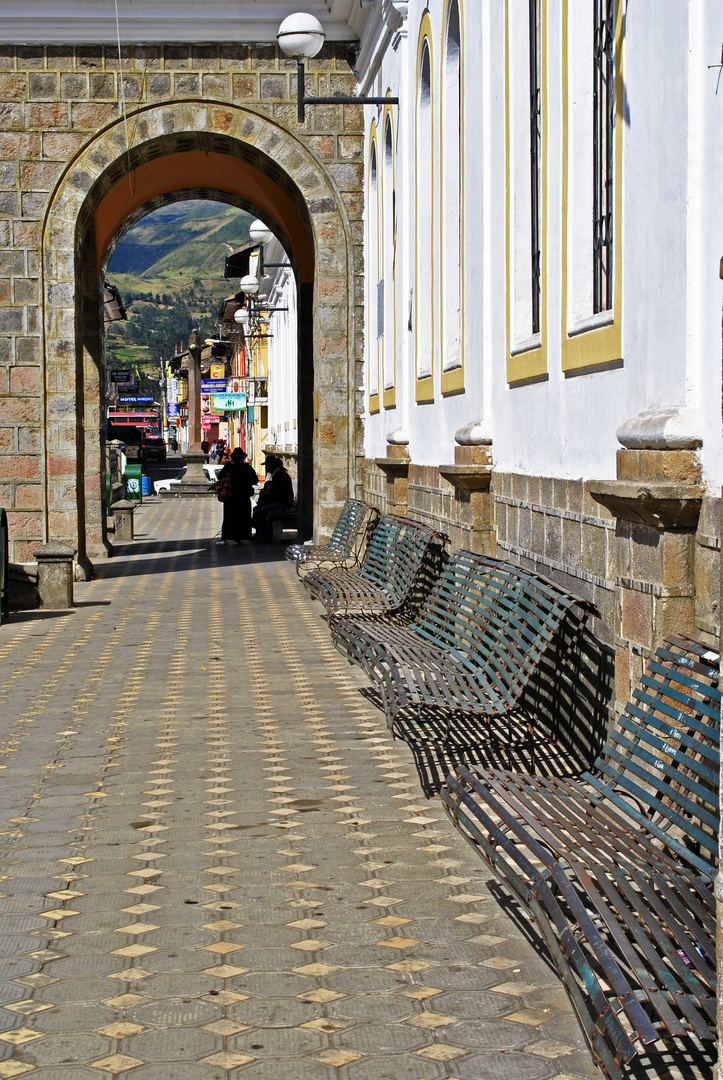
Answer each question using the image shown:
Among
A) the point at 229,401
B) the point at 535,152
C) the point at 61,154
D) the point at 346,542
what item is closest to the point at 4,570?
the point at 346,542

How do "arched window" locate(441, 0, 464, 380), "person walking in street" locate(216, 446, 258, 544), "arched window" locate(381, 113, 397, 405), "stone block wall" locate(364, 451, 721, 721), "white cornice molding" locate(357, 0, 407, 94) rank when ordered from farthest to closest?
"person walking in street" locate(216, 446, 258, 544)
"arched window" locate(381, 113, 397, 405)
"white cornice molding" locate(357, 0, 407, 94)
"arched window" locate(441, 0, 464, 380)
"stone block wall" locate(364, 451, 721, 721)

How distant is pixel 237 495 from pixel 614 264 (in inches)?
620

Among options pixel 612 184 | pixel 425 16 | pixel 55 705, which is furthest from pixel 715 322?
pixel 425 16

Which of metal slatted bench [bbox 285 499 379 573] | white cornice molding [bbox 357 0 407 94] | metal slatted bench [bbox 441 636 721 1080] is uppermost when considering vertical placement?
white cornice molding [bbox 357 0 407 94]

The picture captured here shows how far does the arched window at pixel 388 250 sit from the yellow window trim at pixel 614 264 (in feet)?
25.0

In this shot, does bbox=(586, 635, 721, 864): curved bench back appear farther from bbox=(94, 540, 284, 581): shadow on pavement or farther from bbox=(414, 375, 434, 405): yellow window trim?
bbox=(94, 540, 284, 581): shadow on pavement

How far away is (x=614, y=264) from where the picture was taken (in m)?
5.94

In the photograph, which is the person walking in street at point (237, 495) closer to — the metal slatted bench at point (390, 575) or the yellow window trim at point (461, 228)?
the metal slatted bench at point (390, 575)

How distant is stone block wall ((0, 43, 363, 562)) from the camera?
16.0 m

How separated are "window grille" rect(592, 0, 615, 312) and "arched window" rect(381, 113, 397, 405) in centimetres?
781

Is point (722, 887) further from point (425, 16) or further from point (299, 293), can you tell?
point (299, 293)

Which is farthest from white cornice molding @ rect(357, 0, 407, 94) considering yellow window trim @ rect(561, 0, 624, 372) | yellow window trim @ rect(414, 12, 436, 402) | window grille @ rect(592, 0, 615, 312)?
window grille @ rect(592, 0, 615, 312)

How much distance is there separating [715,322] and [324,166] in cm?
1264

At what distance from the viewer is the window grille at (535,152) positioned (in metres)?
8.19
